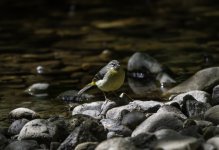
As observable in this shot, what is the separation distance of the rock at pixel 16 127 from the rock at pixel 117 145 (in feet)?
5.81

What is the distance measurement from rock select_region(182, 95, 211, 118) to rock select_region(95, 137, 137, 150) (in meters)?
1.81

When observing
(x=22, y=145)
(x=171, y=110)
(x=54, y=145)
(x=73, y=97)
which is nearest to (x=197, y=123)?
(x=171, y=110)

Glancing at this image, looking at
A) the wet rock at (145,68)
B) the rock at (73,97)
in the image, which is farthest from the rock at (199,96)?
the wet rock at (145,68)

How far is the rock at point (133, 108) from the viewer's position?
26.4 feet

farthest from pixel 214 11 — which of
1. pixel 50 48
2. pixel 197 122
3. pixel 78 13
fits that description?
pixel 197 122

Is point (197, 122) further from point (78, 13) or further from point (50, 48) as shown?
point (78, 13)

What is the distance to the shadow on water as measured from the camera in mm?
11133

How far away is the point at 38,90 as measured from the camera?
1048cm

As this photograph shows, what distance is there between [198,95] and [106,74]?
1.28m

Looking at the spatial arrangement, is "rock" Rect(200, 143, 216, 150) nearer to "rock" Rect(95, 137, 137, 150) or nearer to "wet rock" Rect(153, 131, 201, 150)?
"wet rock" Rect(153, 131, 201, 150)

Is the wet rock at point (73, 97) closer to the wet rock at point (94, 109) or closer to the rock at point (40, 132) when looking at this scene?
the wet rock at point (94, 109)

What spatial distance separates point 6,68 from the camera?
1240 cm

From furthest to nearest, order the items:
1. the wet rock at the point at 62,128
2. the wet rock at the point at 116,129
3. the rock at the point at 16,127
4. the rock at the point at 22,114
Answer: the rock at the point at 22,114 < the rock at the point at 16,127 < the wet rock at the point at 62,128 < the wet rock at the point at 116,129

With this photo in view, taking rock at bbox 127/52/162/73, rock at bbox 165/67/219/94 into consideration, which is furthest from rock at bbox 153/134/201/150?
rock at bbox 127/52/162/73
